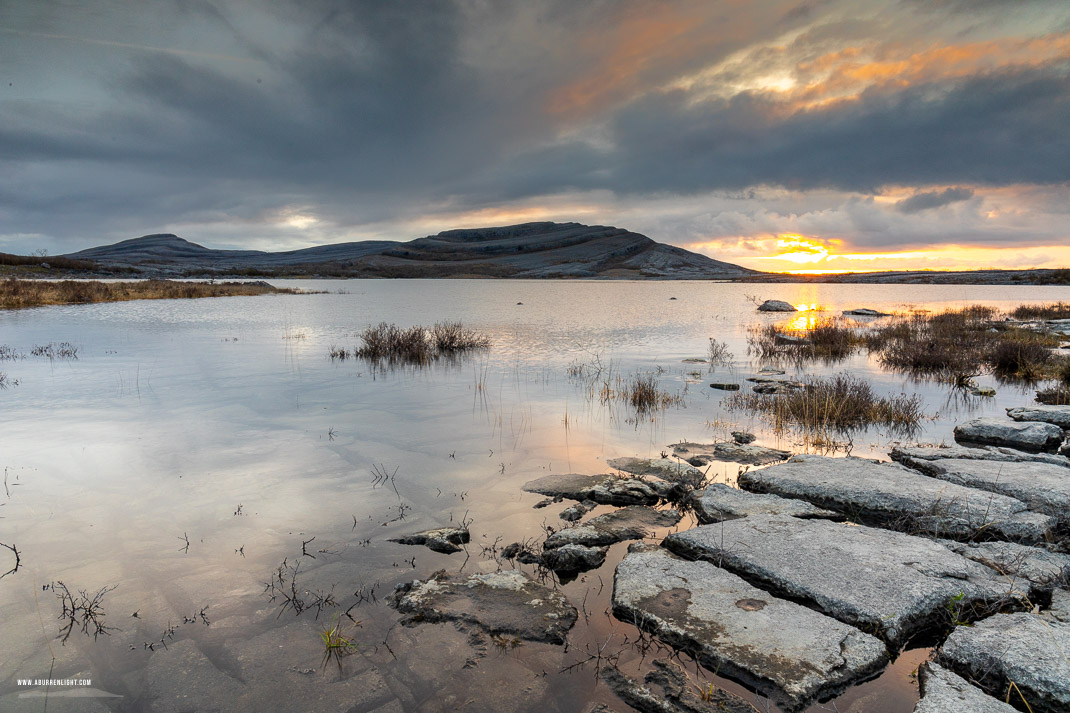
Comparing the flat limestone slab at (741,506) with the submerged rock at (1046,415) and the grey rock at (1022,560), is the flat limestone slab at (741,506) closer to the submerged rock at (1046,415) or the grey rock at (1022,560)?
the grey rock at (1022,560)

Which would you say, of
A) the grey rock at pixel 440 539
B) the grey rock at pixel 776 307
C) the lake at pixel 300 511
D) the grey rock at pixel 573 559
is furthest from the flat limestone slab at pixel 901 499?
the grey rock at pixel 776 307

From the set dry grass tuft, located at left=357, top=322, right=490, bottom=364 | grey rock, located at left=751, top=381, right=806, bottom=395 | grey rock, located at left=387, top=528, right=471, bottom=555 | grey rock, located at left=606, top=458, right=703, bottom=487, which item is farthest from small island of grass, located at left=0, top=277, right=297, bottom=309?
grey rock, located at left=751, top=381, right=806, bottom=395

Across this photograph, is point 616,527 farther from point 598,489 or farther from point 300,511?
point 300,511

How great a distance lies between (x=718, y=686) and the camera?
356 centimetres

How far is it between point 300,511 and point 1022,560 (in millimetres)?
7165

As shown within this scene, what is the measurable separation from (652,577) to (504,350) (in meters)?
17.1

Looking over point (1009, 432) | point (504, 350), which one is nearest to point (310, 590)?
point (1009, 432)

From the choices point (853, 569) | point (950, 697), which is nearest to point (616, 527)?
point (853, 569)

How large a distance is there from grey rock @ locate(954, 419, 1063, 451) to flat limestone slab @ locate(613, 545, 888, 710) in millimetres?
7643

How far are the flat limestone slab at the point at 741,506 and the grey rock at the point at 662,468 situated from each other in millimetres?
653

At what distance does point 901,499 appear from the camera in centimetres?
605

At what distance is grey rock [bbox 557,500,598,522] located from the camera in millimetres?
6234

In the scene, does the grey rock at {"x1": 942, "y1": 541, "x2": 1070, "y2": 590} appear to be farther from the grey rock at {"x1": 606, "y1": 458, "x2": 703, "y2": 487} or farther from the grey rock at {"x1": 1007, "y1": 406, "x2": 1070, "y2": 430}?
the grey rock at {"x1": 1007, "y1": 406, "x2": 1070, "y2": 430}

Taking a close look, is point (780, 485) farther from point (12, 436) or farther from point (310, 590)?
point (12, 436)
